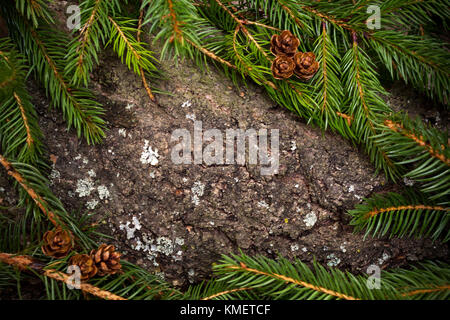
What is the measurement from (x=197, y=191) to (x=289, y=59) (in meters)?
0.48

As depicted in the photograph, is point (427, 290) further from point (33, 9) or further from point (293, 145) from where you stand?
point (33, 9)

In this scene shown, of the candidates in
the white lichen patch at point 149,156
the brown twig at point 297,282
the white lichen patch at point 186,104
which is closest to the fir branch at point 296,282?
the brown twig at point 297,282

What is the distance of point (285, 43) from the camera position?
1.09 m

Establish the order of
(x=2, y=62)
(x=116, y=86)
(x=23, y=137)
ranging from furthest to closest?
1. (x=116, y=86)
2. (x=23, y=137)
3. (x=2, y=62)

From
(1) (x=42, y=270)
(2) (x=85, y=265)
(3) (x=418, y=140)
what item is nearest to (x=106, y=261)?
(2) (x=85, y=265)

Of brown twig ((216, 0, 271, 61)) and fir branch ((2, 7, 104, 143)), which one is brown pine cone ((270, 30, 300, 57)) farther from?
fir branch ((2, 7, 104, 143))

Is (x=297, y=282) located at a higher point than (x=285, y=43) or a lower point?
lower

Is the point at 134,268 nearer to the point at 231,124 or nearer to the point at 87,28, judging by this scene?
the point at 231,124

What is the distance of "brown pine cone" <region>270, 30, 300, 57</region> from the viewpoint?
3.56ft

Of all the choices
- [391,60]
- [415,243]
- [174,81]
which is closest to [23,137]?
[174,81]

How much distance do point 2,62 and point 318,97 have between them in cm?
87

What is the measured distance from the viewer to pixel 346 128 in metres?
1.14

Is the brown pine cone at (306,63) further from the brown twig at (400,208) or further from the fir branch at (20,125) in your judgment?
the fir branch at (20,125)

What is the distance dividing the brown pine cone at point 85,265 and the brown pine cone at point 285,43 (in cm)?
77
